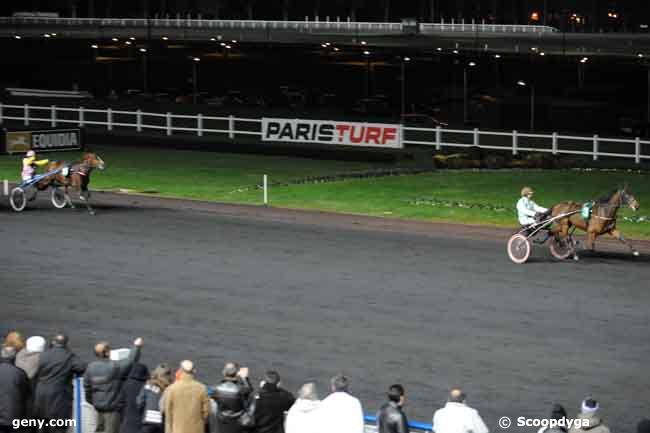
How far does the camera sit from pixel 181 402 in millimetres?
12938

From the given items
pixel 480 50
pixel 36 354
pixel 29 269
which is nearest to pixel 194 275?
pixel 29 269

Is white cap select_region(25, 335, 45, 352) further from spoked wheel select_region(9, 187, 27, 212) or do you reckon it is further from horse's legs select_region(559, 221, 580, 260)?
spoked wheel select_region(9, 187, 27, 212)

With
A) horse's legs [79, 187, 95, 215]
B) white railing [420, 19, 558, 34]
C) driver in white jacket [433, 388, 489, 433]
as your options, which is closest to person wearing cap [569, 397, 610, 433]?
driver in white jacket [433, 388, 489, 433]

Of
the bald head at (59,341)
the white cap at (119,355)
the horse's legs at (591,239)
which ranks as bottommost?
the white cap at (119,355)

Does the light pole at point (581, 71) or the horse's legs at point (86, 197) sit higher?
the light pole at point (581, 71)

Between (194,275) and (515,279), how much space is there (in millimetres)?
5896

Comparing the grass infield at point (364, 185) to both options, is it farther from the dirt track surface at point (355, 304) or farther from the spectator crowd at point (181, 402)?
the spectator crowd at point (181, 402)

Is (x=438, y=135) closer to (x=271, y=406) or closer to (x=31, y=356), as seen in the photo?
(x=31, y=356)

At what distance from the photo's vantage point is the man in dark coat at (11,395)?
43.8 feet

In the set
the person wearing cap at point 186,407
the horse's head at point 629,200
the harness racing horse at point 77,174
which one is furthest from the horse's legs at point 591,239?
the person wearing cap at point 186,407

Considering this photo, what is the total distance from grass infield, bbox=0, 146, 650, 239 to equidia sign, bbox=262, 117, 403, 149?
4.93ft

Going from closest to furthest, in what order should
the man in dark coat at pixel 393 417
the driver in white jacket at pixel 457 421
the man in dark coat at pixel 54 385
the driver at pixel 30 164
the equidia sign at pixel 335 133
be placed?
1. the driver in white jacket at pixel 457 421
2. the man in dark coat at pixel 393 417
3. the man in dark coat at pixel 54 385
4. the driver at pixel 30 164
5. the equidia sign at pixel 335 133

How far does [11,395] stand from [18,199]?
66.0 ft

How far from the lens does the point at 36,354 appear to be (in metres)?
14.2
